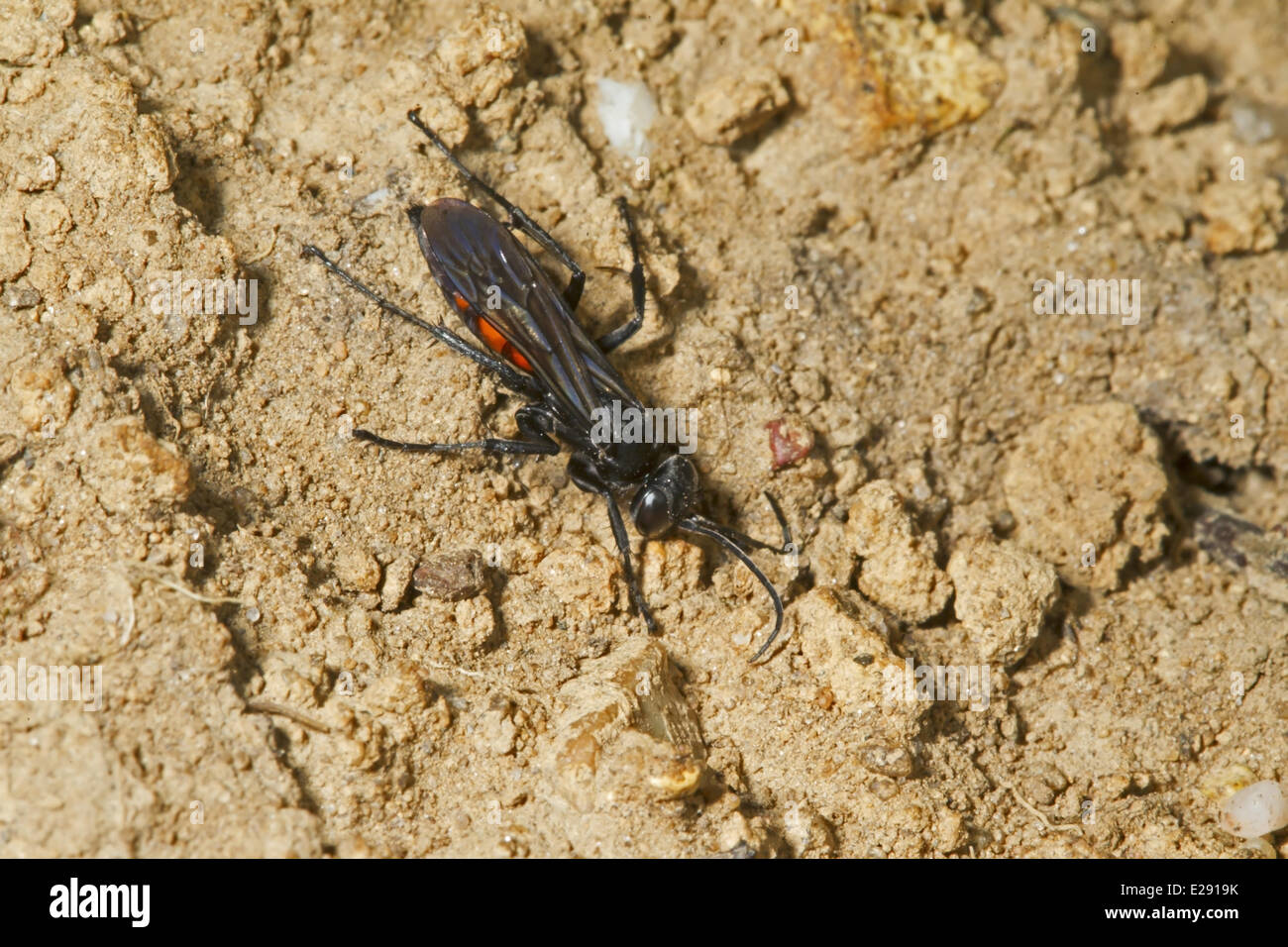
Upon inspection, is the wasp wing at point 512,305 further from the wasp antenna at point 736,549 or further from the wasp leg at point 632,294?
the wasp antenna at point 736,549

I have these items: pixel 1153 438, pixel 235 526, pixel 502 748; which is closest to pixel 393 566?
pixel 235 526

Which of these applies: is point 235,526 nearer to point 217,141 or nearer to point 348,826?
point 348,826

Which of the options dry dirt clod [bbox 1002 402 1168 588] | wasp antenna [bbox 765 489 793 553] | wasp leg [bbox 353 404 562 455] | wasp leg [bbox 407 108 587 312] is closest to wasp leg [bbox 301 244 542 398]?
wasp leg [bbox 353 404 562 455]

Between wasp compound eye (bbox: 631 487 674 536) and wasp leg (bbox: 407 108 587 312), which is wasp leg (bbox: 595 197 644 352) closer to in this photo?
wasp leg (bbox: 407 108 587 312)

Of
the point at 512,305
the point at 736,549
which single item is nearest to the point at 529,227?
the point at 512,305

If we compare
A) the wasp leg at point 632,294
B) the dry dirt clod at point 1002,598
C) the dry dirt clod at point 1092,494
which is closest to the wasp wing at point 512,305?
the wasp leg at point 632,294

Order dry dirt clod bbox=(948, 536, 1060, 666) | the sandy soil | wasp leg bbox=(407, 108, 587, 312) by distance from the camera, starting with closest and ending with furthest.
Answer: the sandy soil < dry dirt clod bbox=(948, 536, 1060, 666) < wasp leg bbox=(407, 108, 587, 312)
